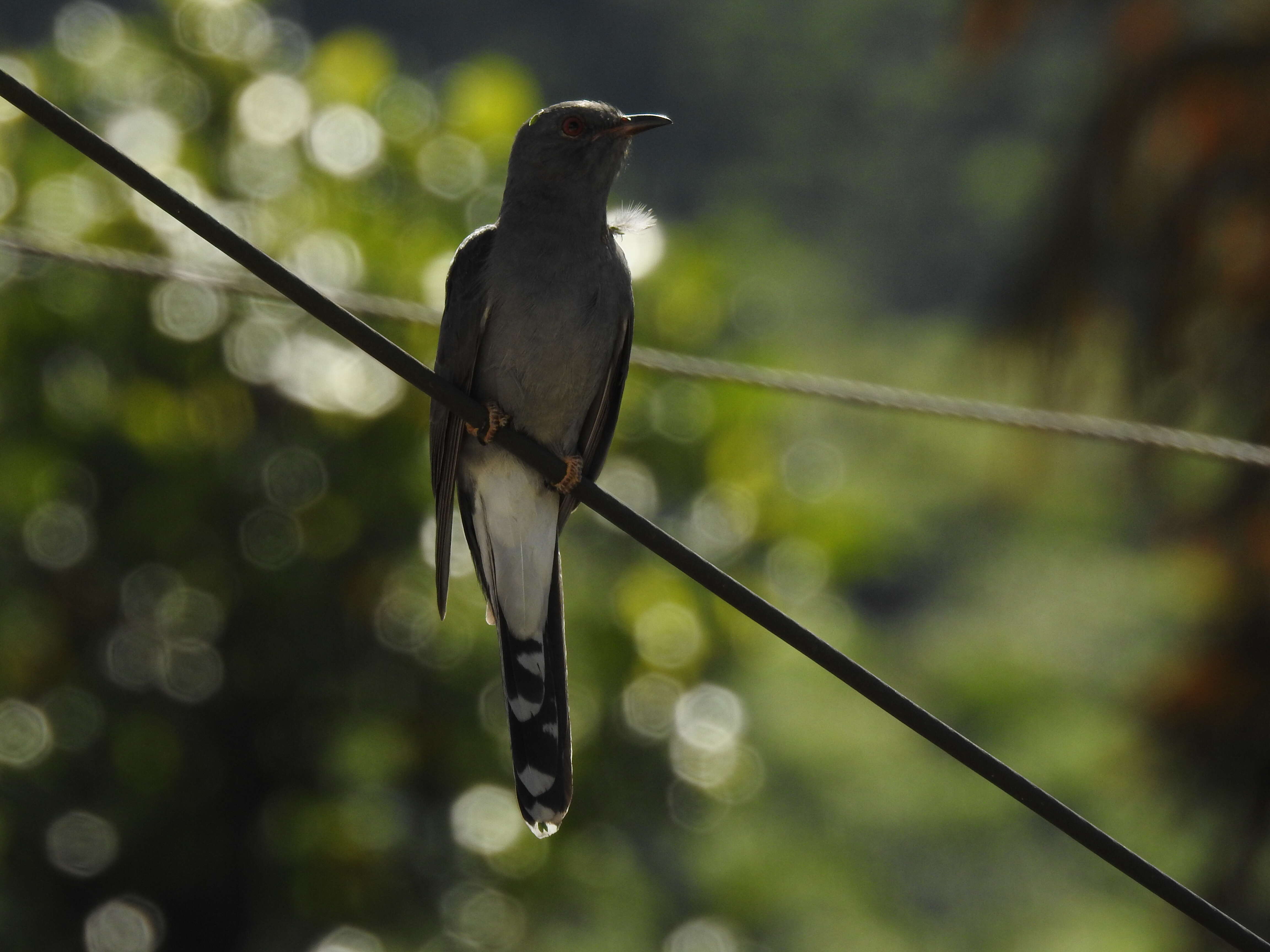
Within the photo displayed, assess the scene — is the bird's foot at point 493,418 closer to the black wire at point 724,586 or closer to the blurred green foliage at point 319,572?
the black wire at point 724,586

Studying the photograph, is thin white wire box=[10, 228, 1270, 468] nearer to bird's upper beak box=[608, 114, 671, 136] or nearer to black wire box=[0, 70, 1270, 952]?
bird's upper beak box=[608, 114, 671, 136]

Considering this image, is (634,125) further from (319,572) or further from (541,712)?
(319,572)

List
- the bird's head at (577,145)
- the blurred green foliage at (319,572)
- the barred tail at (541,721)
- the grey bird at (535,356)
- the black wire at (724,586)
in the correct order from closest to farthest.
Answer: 1. the black wire at (724,586)
2. the barred tail at (541,721)
3. the grey bird at (535,356)
4. the bird's head at (577,145)
5. the blurred green foliage at (319,572)

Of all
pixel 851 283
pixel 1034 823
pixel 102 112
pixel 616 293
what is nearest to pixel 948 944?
pixel 1034 823

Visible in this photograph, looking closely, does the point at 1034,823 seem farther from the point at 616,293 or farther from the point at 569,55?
the point at 569,55

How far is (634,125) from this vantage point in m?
3.72

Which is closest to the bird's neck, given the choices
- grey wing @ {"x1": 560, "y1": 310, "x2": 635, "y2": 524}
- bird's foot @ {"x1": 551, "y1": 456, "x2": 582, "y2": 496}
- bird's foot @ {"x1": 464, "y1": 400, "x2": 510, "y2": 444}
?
grey wing @ {"x1": 560, "y1": 310, "x2": 635, "y2": 524}

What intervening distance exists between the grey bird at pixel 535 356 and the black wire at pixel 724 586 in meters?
1.19

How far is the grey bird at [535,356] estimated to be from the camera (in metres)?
3.48

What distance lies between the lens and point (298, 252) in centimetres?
682

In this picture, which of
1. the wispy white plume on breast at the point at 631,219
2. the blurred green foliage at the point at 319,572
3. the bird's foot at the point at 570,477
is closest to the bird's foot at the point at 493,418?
the bird's foot at the point at 570,477

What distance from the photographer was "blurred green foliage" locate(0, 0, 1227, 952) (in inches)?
251

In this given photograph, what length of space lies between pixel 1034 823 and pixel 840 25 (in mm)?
34170

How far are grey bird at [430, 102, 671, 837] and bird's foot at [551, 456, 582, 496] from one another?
20mm
